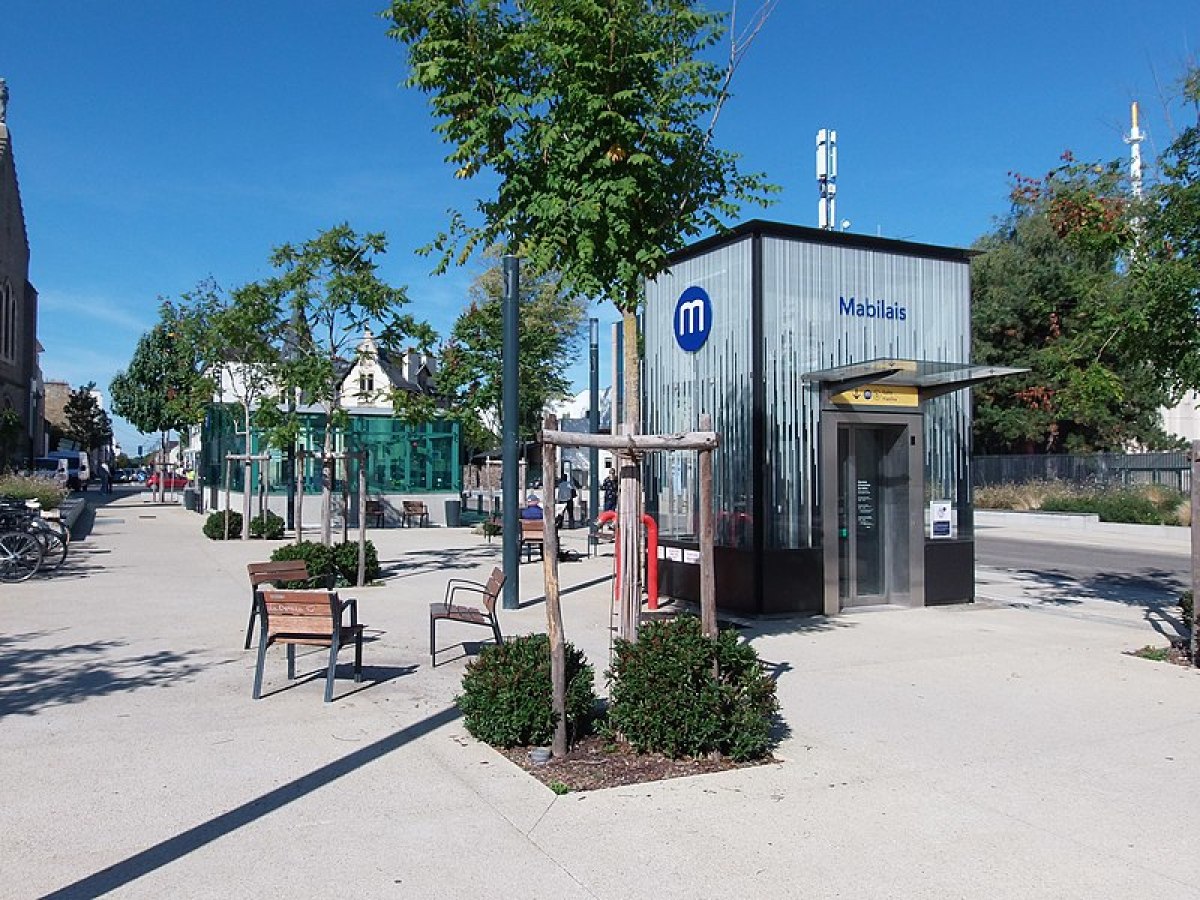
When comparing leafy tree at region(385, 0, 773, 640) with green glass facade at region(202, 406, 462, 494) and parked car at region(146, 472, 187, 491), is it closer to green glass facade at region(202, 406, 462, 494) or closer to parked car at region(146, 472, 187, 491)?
green glass facade at region(202, 406, 462, 494)

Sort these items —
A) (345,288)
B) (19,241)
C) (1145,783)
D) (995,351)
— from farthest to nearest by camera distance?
(19,241), (995,351), (345,288), (1145,783)

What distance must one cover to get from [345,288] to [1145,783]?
37.3ft

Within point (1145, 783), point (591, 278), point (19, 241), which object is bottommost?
point (1145, 783)

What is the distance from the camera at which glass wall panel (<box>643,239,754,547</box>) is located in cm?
1195

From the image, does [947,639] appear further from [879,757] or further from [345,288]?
[345,288]

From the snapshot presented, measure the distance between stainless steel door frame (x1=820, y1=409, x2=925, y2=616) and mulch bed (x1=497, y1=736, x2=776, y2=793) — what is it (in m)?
6.16

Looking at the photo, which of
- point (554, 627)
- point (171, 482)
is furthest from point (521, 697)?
point (171, 482)

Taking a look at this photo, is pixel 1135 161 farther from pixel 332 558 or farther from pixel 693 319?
pixel 332 558

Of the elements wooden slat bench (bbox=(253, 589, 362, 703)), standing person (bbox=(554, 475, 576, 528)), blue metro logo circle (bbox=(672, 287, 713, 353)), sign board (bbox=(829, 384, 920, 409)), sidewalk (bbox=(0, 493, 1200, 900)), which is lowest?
sidewalk (bbox=(0, 493, 1200, 900))

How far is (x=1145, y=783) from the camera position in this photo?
569 centimetres

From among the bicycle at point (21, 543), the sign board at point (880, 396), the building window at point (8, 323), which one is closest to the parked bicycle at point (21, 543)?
the bicycle at point (21, 543)

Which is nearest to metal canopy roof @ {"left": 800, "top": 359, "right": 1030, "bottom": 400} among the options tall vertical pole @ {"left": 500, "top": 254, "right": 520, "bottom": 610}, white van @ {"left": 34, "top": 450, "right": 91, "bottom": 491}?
tall vertical pole @ {"left": 500, "top": 254, "right": 520, "bottom": 610}

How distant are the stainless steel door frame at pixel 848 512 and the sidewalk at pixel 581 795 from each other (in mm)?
2051

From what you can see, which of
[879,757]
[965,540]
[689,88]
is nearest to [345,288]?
[689,88]
